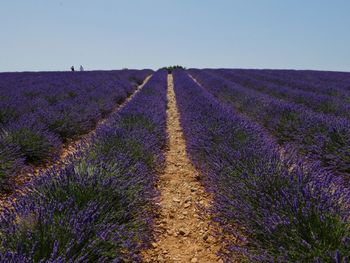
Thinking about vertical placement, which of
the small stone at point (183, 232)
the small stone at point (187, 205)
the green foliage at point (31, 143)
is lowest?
the small stone at point (187, 205)

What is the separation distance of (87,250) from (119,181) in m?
0.90

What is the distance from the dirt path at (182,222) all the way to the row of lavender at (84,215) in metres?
0.19

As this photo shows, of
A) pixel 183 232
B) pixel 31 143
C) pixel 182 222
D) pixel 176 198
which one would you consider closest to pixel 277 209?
pixel 183 232

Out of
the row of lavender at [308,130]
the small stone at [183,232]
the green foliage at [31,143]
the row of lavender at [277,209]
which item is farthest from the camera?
the green foliage at [31,143]

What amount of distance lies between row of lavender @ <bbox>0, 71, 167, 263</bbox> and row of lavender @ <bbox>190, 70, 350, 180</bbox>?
1963 mm

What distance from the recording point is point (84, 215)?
2.08m

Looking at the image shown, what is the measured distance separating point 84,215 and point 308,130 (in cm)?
430

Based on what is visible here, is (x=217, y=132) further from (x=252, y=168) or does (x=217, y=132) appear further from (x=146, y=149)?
(x=252, y=168)

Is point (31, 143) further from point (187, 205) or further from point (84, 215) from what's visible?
point (84, 215)

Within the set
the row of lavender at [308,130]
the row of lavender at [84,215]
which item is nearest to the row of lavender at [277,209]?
the row of lavender at [84,215]

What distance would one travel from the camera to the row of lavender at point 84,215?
1.91m

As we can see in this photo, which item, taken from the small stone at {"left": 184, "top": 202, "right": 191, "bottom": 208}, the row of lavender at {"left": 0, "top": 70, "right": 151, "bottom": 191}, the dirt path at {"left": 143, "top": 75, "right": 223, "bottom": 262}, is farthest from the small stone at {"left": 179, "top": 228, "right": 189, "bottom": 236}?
the row of lavender at {"left": 0, "top": 70, "right": 151, "bottom": 191}

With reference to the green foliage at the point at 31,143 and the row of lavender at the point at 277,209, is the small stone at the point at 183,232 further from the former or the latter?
→ the green foliage at the point at 31,143

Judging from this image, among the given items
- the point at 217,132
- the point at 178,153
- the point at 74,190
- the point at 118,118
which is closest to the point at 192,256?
the point at 74,190
